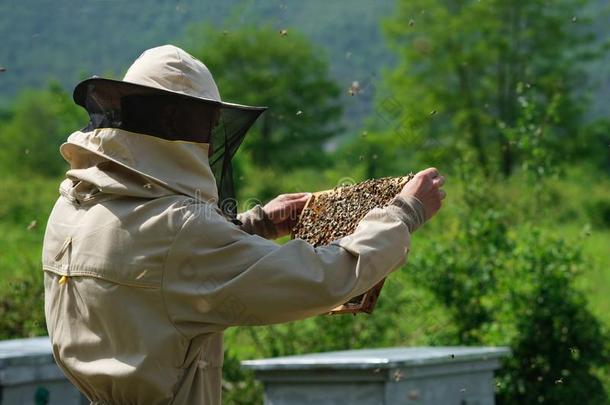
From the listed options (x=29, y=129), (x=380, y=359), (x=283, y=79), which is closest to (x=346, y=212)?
(x=380, y=359)

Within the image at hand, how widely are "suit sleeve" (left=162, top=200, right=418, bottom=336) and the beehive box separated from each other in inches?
10.5

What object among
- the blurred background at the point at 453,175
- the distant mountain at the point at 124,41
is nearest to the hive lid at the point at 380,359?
the blurred background at the point at 453,175

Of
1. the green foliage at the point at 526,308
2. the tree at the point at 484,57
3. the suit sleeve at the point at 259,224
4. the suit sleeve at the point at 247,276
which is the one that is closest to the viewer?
the suit sleeve at the point at 247,276

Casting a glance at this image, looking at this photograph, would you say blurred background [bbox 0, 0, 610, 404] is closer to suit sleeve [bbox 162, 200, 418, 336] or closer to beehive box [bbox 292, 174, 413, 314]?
beehive box [bbox 292, 174, 413, 314]

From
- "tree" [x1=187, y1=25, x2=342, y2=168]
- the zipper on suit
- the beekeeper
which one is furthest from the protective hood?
"tree" [x1=187, y1=25, x2=342, y2=168]

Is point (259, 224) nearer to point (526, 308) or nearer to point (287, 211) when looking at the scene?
point (287, 211)

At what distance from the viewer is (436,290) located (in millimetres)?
7387

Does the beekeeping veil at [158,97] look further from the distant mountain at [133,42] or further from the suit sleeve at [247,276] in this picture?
the distant mountain at [133,42]

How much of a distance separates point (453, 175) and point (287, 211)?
15.5 feet

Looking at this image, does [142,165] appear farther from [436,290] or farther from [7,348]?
[436,290]

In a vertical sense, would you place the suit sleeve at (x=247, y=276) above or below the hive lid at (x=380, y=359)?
above

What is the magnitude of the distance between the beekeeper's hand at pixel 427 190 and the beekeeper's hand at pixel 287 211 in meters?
0.63

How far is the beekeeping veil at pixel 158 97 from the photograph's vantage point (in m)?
2.72

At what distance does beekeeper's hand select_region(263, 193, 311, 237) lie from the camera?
3.39 meters
